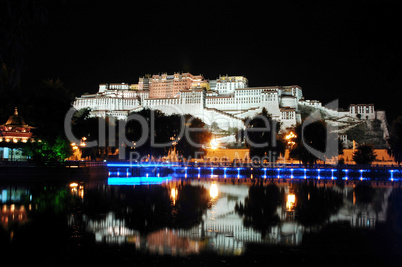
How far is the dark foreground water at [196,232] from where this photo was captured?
7.88 metres

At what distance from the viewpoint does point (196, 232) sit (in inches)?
402

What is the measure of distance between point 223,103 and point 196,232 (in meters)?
95.3

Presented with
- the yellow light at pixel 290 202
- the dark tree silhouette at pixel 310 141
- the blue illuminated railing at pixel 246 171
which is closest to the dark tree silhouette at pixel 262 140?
the dark tree silhouette at pixel 310 141

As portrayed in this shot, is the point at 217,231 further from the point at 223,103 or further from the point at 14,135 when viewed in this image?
the point at 223,103

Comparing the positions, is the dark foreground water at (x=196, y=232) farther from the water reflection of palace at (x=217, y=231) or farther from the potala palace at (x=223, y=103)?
the potala palace at (x=223, y=103)

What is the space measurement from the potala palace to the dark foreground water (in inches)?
2925

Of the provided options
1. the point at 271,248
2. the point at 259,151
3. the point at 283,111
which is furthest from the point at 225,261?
the point at 283,111

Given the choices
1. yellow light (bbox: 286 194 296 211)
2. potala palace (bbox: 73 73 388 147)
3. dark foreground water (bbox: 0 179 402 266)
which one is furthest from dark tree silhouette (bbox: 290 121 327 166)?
potala palace (bbox: 73 73 388 147)

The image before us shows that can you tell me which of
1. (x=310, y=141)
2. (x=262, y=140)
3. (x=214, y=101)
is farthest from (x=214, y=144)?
(x=310, y=141)

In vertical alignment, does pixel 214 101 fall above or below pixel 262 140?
above

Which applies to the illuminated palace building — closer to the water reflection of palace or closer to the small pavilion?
the small pavilion

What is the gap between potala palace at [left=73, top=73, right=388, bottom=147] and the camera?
94438mm

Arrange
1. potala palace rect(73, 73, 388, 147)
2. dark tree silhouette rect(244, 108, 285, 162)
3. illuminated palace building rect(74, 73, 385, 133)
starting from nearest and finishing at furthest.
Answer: dark tree silhouette rect(244, 108, 285, 162), potala palace rect(73, 73, 388, 147), illuminated palace building rect(74, 73, 385, 133)

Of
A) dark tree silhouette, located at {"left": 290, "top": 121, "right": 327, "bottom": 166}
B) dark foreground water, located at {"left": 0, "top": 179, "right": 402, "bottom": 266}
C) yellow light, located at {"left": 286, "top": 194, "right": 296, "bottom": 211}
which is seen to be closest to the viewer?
dark foreground water, located at {"left": 0, "top": 179, "right": 402, "bottom": 266}
